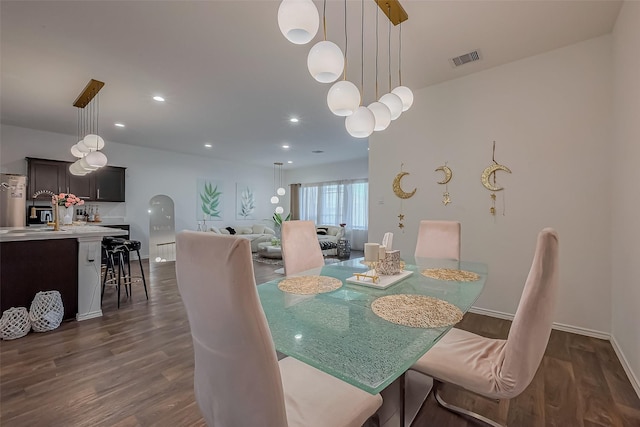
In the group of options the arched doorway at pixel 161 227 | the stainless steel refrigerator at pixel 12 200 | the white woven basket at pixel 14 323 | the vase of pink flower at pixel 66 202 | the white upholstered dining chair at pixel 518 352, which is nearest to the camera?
the white upholstered dining chair at pixel 518 352

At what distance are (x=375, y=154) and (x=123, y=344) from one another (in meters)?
3.54

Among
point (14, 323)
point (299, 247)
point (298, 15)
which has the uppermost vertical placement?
point (298, 15)

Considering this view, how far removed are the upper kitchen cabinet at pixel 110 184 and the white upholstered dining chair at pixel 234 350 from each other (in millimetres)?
6128

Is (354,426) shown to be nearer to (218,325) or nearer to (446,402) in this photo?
(218,325)

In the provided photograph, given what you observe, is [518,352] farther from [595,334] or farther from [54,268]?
[54,268]

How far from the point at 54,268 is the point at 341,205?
650 centimetres

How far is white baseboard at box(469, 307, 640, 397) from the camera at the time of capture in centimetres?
177

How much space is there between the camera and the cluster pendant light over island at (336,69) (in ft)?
3.85

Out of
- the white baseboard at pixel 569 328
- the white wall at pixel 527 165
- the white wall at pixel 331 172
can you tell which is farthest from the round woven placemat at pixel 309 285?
the white wall at pixel 331 172

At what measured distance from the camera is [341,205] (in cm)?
826

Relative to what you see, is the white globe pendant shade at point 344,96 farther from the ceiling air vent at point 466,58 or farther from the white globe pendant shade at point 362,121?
the ceiling air vent at point 466,58

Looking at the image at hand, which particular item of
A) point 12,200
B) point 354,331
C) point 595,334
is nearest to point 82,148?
point 12,200

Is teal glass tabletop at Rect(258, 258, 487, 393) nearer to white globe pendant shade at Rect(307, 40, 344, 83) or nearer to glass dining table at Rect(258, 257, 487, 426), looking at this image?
glass dining table at Rect(258, 257, 487, 426)

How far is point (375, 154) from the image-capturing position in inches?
153
